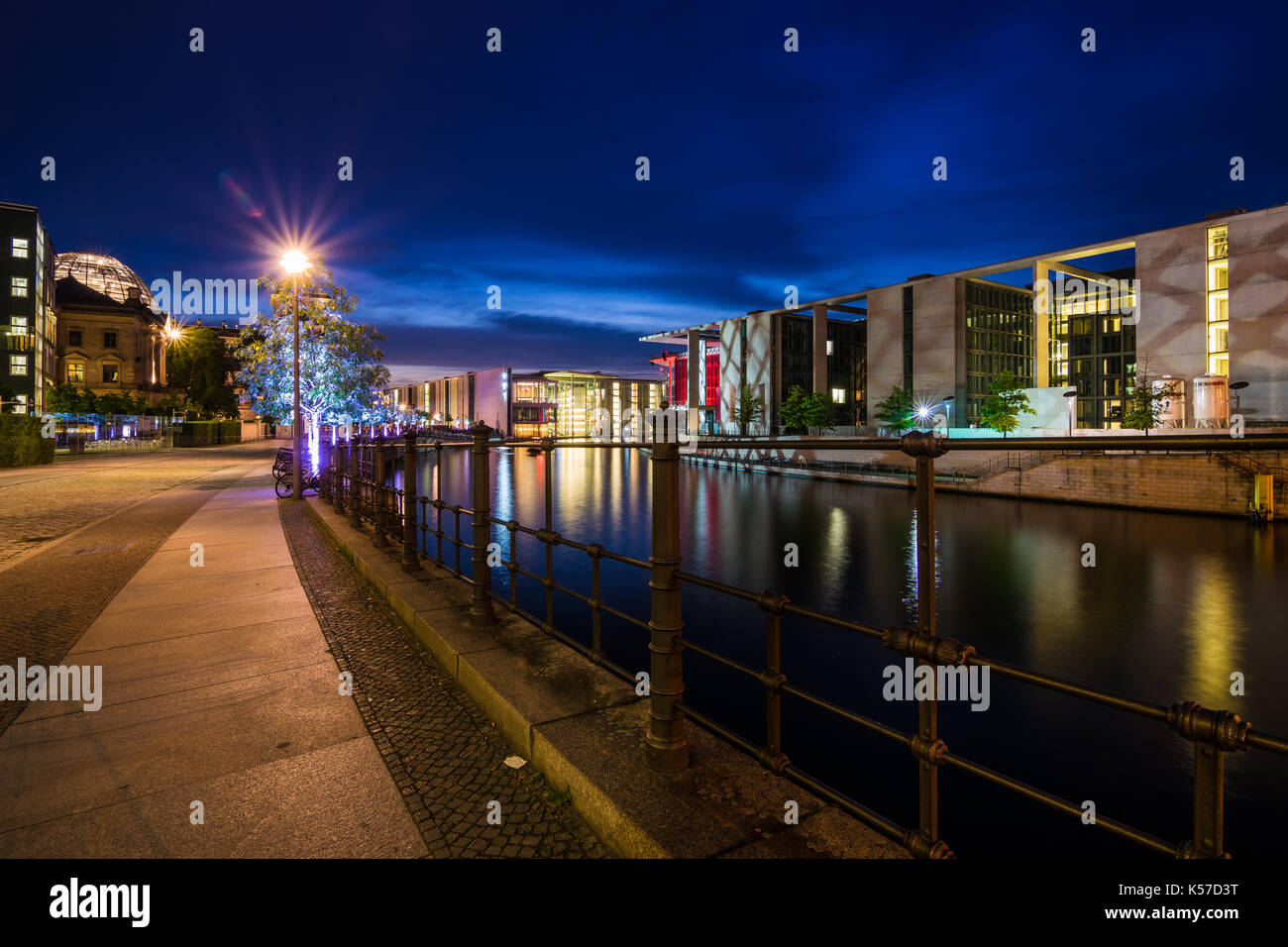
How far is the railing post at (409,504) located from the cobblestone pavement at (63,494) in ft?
20.0

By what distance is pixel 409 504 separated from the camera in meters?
7.98

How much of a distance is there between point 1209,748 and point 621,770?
231cm

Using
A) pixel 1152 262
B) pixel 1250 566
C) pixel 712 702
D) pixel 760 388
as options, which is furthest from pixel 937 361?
pixel 712 702

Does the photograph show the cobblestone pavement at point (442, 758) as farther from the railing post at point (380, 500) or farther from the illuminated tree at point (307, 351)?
the illuminated tree at point (307, 351)

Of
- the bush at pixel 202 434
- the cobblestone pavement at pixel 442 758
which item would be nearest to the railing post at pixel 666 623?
the cobblestone pavement at pixel 442 758

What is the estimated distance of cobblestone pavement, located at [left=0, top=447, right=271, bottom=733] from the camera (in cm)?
638

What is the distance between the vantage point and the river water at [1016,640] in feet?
26.9

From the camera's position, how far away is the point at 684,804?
3.09 metres

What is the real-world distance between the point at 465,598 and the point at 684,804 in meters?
4.40

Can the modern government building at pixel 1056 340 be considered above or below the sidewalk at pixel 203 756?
above

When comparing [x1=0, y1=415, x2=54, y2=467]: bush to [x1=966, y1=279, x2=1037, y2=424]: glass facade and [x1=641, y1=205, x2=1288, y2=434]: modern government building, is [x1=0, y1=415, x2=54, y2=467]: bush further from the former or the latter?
[x1=966, y1=279, x2=1037, y2=424]: glass facade
